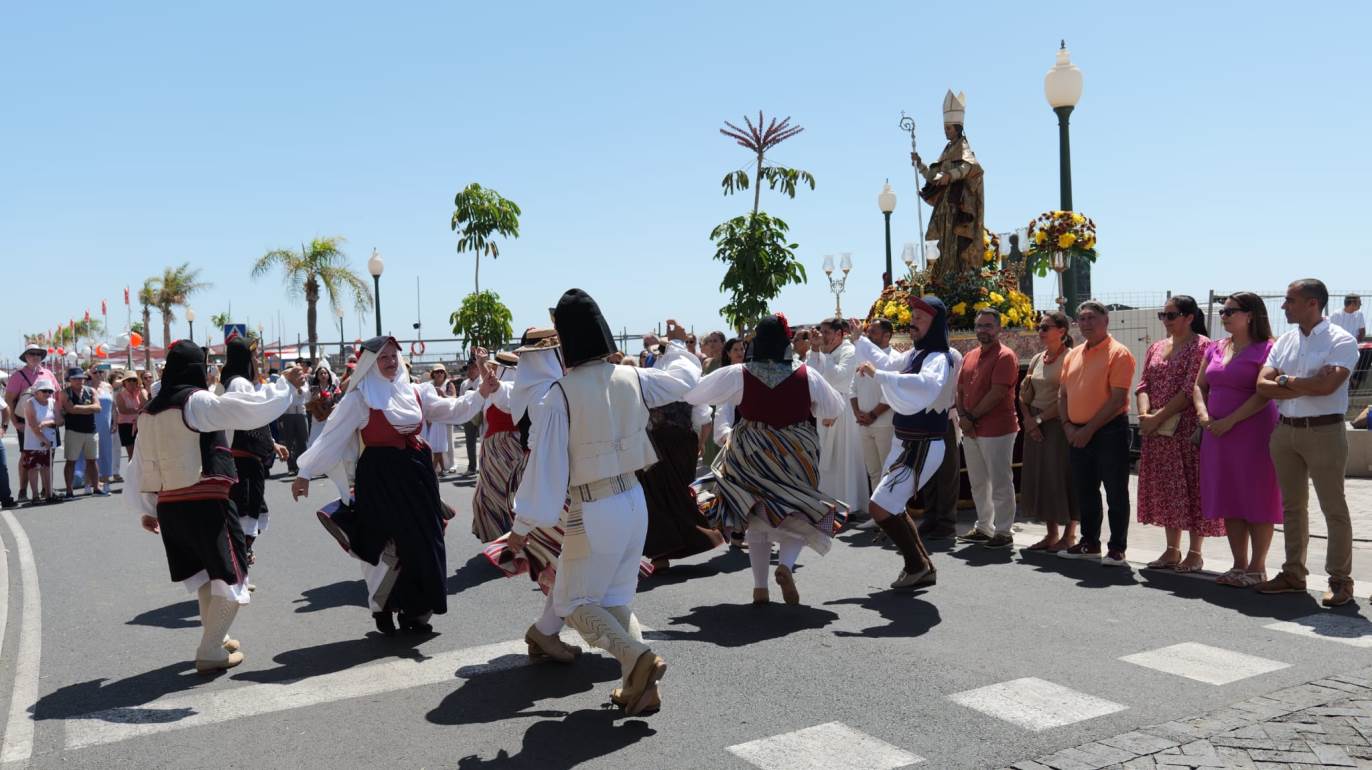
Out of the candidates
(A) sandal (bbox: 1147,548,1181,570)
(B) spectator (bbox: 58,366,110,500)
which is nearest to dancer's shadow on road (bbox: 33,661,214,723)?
(A) sandal (bbox: 1147,548,1181,570)

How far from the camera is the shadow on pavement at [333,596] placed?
7.92 m

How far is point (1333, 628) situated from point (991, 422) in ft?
11.6

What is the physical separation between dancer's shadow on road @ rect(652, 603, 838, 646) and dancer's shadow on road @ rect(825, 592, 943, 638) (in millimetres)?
285

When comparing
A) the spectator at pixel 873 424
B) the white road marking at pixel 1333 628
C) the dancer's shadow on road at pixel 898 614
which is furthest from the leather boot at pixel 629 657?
the spectator at pixel 873 424

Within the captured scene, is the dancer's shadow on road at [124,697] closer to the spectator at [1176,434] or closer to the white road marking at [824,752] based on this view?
the white road marking at [824,752]

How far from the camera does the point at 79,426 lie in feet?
53.3

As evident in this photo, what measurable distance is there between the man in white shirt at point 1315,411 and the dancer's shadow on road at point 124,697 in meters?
6.61

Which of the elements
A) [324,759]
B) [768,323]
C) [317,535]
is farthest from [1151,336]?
[324,759]

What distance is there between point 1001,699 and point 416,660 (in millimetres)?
3235

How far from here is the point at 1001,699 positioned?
17.1ft

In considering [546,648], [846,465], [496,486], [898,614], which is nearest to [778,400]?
[898,614]

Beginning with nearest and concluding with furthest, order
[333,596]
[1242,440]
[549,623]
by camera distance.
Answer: [549,623] → [1242,440] → [333,596]

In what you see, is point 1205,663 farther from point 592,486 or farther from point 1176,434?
point 592,486

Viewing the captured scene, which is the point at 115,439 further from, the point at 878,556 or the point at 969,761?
the point at 969,761
